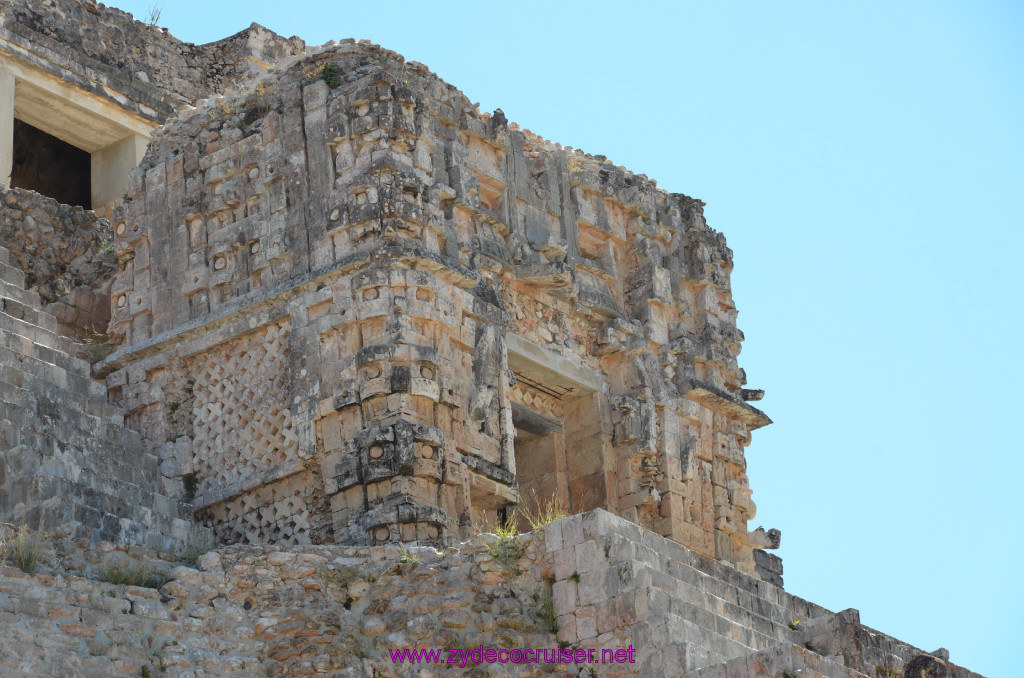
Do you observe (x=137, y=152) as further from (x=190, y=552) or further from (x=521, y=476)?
(x=190, y=552)

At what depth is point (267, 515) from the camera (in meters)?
18.4

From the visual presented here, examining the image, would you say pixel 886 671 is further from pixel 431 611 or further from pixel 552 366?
Answer: pixel 552 366

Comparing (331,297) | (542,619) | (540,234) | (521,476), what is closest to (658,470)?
(521,476)

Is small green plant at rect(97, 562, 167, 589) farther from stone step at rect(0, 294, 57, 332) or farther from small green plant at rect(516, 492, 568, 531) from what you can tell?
small green plant at rect(516, 492, 568, 531)

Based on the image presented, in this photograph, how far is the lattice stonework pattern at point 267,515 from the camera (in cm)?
1811

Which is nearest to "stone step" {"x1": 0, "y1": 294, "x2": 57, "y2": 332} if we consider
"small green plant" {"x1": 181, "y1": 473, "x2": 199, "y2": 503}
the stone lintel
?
"small green plant" {"x1": 181, "y1": 473, "x2": 199, "y2": 503}

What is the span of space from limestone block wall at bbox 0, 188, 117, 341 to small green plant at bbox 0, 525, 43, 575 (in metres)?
7.77

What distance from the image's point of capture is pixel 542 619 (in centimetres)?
1490

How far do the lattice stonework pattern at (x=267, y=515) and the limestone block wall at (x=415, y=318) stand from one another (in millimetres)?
31

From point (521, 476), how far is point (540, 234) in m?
2.47

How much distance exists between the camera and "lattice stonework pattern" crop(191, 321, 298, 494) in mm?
18625

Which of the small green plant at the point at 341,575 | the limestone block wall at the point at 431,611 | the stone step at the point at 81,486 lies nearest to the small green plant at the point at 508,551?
the limestone block wall at the point at 431,611

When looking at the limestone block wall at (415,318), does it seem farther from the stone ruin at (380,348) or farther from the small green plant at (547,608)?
the small green plant at (547,608)

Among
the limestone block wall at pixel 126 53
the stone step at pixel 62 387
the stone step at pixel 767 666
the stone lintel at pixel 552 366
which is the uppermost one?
the limestone block wall at pixel 126 53
